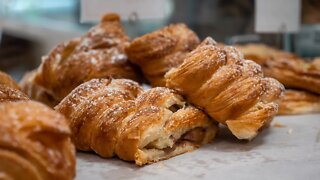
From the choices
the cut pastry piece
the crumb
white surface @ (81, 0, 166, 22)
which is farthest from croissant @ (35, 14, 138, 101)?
the crumb

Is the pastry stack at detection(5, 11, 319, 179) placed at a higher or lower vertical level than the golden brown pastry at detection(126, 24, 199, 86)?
lower

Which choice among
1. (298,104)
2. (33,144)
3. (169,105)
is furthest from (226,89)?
(33,144)

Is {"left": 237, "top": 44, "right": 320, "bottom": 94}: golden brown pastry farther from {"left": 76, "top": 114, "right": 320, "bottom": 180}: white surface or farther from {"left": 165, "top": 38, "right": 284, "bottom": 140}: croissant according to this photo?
{"left": 165, "top": 38, "right": 284, "bottom": 140}: croissant

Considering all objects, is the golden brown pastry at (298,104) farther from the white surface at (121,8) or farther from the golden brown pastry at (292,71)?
the white surface at (121,8)

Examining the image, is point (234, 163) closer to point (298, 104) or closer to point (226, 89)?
point (226, 89)

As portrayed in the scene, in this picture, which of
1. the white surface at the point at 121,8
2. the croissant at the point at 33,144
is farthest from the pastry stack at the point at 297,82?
the croissant at the point at 33,144

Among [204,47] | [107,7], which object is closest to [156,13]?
[107,7]

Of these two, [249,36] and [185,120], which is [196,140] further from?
[249,36]
